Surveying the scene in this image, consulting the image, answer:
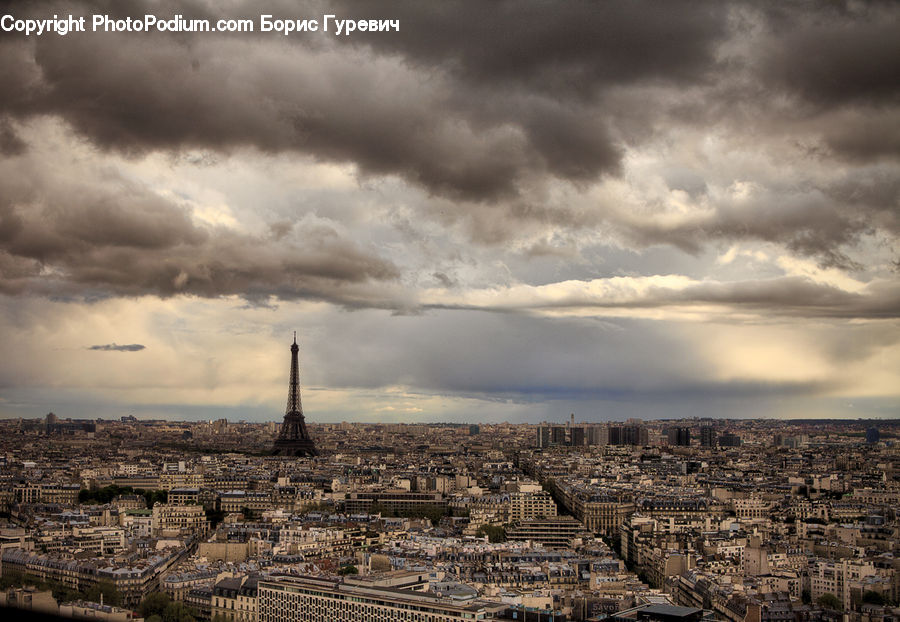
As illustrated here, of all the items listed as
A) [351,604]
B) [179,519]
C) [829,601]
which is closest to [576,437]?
[179,519]

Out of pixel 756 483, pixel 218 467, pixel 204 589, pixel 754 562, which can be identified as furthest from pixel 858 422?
pixel 204 589

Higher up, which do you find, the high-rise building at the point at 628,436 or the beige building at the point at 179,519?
the high-rise building at the point at 628,436

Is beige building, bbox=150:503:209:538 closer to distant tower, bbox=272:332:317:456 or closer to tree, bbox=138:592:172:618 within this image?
tree, bbox=138:592:172:618

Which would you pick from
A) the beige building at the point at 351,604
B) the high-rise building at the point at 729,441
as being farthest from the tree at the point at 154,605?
the high-rise building at the point at 729,441

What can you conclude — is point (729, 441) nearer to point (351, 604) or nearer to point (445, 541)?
point (445, 541)

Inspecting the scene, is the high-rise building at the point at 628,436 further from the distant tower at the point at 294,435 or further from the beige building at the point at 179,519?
the beige building at the point at 179,519

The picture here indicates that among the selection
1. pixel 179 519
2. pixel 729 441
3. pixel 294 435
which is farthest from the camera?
pixel 729 441
